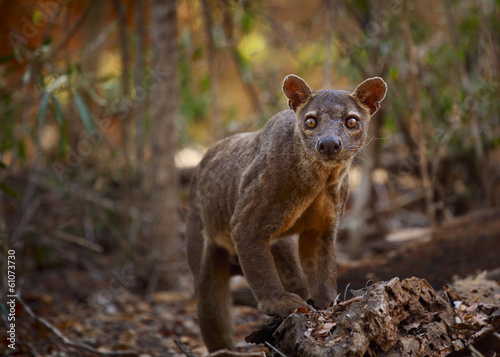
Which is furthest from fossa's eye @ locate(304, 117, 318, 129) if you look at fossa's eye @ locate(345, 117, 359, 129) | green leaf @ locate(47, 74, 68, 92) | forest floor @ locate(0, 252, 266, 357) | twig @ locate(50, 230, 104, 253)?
twig @ locate(50, 230, 104, 253)

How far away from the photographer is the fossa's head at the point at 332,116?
3.72 meters

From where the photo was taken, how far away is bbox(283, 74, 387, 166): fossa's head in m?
3.72

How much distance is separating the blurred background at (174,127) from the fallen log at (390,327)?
2.34 meters

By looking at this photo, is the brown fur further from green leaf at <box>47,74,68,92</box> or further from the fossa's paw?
green leaf at <box>47,74,68,92</box>

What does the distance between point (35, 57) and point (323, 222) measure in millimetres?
3224

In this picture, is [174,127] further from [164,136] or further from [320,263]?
[320,263]

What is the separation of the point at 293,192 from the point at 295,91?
766 millimetres

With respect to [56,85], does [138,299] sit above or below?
below

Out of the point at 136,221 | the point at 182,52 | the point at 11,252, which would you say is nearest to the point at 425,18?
the point at 182,52

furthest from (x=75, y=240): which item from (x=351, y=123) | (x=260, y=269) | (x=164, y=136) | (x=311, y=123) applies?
(x=351, y=123)

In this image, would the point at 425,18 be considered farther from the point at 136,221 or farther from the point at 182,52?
the point at 136,221

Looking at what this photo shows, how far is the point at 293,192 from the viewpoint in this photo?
13.0ft

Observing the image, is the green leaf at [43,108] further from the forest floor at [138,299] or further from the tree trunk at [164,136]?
the tree trunk at [164,136]

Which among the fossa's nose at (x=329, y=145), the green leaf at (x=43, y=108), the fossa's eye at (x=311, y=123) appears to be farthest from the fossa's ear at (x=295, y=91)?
the green leaf at (x=43, y=108)
